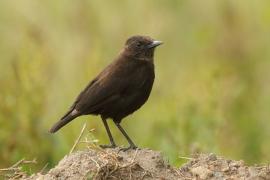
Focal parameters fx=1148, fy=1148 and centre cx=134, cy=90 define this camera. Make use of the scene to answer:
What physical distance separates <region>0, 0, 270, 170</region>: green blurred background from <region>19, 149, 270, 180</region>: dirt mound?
7.91ft

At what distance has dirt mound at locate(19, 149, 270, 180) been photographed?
7.64 metres

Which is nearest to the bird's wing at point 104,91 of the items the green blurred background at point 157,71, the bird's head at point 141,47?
the bird's head at point 141,47

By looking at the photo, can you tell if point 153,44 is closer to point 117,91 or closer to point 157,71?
point 117,91

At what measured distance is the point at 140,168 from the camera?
7.75 metres

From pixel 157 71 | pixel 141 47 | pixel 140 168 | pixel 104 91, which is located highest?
pixel 157 71

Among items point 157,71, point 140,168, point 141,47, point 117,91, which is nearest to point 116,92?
point 117,91

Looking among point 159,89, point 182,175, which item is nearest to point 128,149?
point 182,175

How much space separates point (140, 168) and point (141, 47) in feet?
6.99

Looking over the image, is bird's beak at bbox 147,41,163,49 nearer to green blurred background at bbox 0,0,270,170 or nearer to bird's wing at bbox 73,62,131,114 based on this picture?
bird's wing at bbox 73,62,131,114

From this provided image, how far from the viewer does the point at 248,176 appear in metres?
7.93

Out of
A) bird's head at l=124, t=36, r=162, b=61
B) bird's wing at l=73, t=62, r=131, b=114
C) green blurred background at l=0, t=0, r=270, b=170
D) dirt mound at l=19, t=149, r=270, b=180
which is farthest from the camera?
green blurred background at l=0, t=0, r=270, b=170

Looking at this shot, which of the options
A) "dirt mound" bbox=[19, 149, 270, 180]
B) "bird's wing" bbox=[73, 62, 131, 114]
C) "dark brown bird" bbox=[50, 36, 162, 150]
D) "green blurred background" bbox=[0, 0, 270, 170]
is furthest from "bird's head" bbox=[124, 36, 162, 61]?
"dirt mound" bbox=[19, 149, 270, 180]

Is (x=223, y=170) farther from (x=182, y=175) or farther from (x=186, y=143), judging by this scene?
(x=186, y=143)

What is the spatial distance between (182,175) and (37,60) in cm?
406
